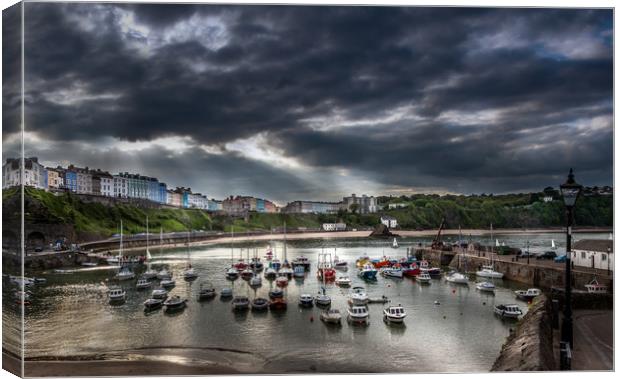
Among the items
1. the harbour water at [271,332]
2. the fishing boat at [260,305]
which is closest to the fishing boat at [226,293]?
the harbour water at [271,332]

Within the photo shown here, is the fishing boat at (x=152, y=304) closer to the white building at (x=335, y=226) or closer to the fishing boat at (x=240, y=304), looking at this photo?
the fishing boat at (x=240, y=304)

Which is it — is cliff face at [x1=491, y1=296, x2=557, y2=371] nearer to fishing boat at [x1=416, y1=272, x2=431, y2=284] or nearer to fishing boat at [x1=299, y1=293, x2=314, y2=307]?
fishing boat at [x1=299, y1=293, x2=314, y2=307]

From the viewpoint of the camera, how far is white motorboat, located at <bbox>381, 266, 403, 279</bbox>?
2183 cm

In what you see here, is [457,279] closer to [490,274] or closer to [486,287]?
[490,274]

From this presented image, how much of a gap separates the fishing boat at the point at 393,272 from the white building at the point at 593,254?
8.09 meters

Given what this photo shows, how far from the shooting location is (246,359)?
27.3 feet

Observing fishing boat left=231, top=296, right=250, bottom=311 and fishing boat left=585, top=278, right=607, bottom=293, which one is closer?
fishing boat left=585, top=278, right=607, bottom=293

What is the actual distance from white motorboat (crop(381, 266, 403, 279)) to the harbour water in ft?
9.71

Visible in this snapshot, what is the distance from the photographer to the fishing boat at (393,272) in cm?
2184

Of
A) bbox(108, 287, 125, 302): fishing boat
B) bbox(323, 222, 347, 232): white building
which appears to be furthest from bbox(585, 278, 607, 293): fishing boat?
bbox(323, 222, 347, 232): white building

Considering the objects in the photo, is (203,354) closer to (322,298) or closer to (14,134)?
(14,134)

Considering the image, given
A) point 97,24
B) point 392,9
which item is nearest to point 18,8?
point 97,24

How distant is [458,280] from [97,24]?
16943 millimetres

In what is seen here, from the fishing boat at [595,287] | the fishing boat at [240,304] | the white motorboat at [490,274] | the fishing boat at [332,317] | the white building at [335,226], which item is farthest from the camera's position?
the white building at [335,226]
